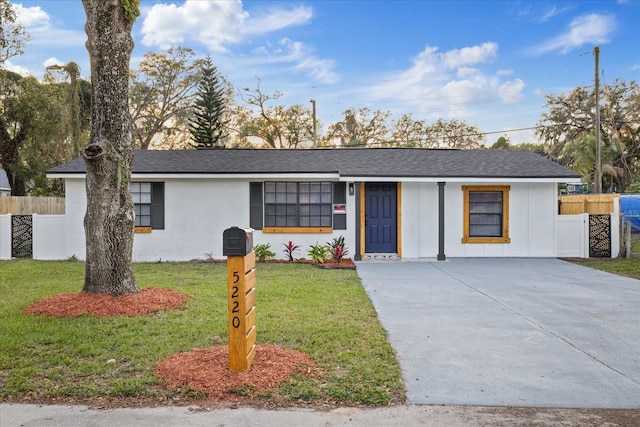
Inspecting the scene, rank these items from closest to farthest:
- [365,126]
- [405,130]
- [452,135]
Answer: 1. [365,126]
2. [405,130]
3. [452,135]

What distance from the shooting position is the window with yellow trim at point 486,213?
536 inches

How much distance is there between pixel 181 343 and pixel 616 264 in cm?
1145

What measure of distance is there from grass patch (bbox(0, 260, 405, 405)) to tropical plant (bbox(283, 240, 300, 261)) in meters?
4.05

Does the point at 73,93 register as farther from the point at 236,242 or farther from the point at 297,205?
the point at 236,242

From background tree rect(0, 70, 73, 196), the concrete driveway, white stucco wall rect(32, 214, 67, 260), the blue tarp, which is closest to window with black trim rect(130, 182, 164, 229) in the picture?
white stucco wall rect(32, 214, 67, 260)

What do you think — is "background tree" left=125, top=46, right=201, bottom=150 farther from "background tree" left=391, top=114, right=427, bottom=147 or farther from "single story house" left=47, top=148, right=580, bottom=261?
"single story house" left=47, top=148, right=580, bottom=261

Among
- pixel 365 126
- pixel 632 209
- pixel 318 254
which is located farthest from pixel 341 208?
pixel 365 126

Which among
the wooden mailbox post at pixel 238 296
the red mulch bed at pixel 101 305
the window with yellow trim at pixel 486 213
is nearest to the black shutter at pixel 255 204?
the window with yellow trim at pixel 486 213

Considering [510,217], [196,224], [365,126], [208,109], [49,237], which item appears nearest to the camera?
[49,237]

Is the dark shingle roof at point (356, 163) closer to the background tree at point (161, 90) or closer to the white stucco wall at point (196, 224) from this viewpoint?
the white stucco wall at point (196, 224)

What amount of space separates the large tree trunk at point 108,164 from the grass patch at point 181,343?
3.24 feet

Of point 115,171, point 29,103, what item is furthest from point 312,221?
point 29,103

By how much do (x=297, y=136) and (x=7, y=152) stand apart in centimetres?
1854

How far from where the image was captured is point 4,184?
27156mm
